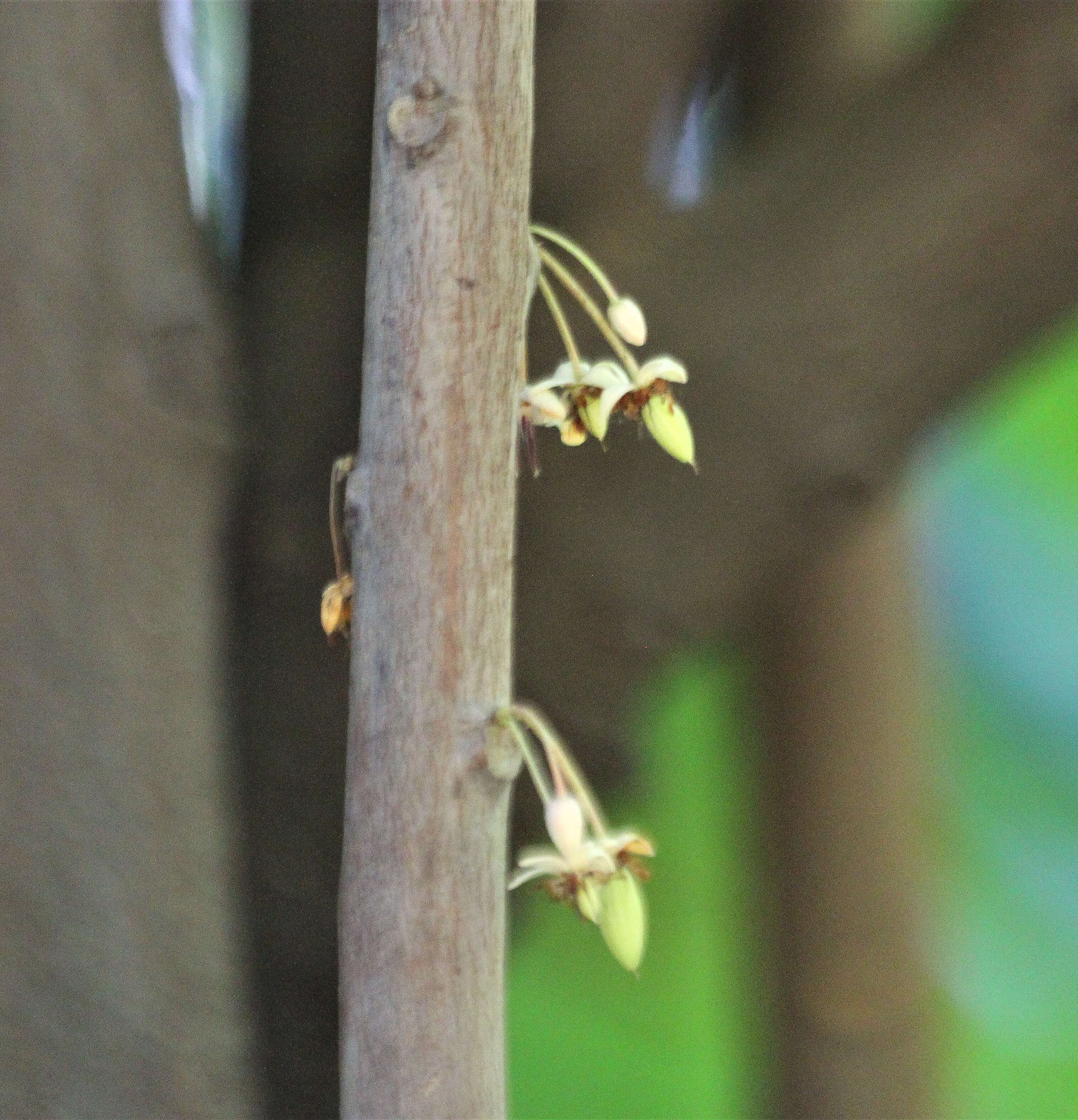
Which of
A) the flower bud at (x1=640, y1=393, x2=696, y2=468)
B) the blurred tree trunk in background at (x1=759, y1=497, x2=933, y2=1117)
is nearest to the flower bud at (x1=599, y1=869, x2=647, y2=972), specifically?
the flower bud at (x1=640, y1=393, x2=696, y2=468)

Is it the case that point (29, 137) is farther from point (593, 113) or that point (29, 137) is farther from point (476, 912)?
point (476, 912)

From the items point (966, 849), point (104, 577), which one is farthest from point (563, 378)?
point (966, 849)

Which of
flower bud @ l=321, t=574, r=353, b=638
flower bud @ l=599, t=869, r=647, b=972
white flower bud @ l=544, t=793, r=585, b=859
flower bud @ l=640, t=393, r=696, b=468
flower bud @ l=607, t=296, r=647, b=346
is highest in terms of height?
flower bud @ l=607, t=296, r=647, b=346

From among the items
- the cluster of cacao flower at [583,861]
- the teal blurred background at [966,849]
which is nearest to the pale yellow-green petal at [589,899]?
the cluster of cacao flower at [583,861]

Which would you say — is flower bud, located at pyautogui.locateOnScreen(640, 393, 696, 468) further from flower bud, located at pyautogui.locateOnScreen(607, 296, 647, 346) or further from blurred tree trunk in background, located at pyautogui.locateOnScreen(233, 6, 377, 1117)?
blurred tree trunk in background, located at pyautogui.locateOnScreen(233, 6, 377, 1117)

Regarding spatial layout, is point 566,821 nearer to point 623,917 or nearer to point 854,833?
point 623,917

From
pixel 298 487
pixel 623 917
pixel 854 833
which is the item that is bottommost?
pixel 623 917
